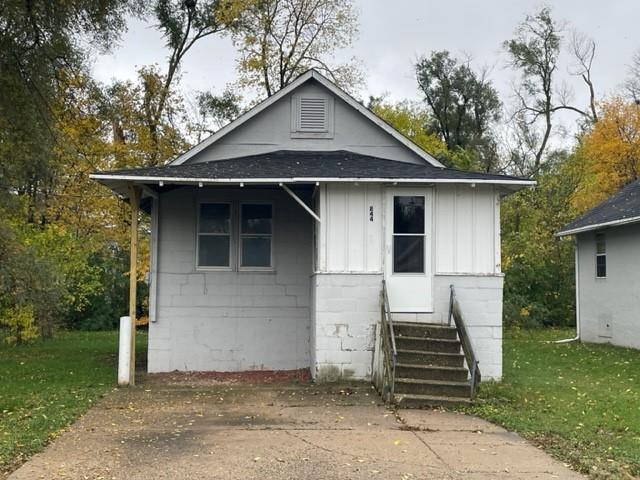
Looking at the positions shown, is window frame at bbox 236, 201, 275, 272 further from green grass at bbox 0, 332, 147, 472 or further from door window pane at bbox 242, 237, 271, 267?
green grass at bbox 0, 332, 147, 472

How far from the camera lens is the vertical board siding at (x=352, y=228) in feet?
33.5

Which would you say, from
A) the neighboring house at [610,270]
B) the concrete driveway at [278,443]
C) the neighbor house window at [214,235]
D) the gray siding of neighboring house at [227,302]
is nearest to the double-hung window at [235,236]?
the neighbor house window at [214,235]

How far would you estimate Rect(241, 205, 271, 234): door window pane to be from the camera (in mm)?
11797

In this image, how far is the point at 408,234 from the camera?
1031cm

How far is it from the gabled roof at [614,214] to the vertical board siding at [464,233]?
595 cm

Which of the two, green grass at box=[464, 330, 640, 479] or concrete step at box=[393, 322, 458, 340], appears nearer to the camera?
green grass at box=[464, 330, 640, 479]

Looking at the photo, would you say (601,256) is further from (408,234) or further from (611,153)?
(611,153)

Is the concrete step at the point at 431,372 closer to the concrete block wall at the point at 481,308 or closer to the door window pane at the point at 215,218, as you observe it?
the concrete block wall at the point at 481,308

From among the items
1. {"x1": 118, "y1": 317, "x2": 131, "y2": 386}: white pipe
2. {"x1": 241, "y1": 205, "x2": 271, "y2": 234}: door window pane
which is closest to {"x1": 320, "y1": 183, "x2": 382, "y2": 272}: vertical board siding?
{"x1": 241, "y1": 205, "x2": 271, "y2": 234}: door window pane

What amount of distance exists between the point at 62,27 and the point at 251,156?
3912 millimetres

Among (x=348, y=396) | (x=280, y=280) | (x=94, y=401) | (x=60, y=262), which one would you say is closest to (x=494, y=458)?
(x=348, y=396)

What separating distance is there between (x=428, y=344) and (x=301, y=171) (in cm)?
341

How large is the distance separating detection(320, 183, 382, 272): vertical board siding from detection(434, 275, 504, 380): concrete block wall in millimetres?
1151

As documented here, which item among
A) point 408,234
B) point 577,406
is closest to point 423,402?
point 577,406
